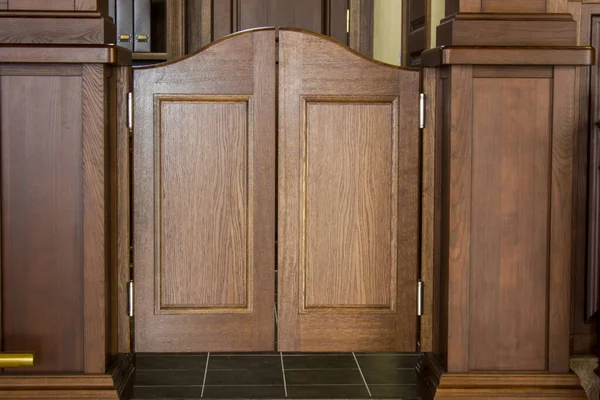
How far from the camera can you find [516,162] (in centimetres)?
278

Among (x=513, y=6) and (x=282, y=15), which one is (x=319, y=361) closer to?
(x=513, y=6)

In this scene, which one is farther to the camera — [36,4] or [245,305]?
[245,305]

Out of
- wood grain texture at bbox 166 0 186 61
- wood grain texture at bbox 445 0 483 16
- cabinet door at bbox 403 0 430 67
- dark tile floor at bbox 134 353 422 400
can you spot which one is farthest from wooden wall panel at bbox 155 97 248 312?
wood grain texture at bbox 166 0 186 61

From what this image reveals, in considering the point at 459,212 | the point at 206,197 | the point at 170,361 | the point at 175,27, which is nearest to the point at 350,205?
the point at 459,212

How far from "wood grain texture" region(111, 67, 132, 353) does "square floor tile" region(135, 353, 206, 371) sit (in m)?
0.74

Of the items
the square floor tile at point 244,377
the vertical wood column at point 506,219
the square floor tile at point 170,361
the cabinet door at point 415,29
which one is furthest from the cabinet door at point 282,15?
the vertical wood column at point 506,219

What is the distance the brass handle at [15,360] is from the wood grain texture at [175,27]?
4057 millimetres

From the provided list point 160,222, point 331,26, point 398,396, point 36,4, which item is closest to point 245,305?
point 160,222

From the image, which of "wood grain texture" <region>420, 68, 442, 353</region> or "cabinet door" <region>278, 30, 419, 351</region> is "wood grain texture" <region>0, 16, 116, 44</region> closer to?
"cabinet door" <region>278, 30, 419, 351</region>

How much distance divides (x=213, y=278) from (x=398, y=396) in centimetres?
88

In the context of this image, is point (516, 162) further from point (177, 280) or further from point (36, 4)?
point (36, 4)

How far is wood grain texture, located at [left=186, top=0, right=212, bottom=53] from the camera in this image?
6469 millimetres

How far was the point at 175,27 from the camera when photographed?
6.42m

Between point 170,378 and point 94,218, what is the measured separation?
0.99 metres
